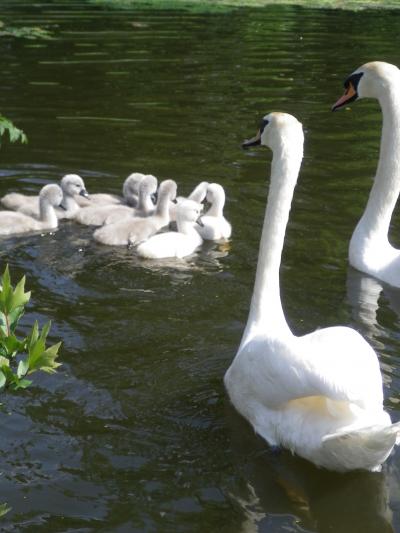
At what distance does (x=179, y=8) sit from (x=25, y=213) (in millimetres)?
19510

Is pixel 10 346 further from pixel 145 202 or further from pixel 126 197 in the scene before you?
pixel 126 197

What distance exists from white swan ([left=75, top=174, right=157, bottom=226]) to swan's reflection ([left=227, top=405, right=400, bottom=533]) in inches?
167

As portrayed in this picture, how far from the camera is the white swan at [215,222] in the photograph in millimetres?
8922

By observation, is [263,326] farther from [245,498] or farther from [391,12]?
[391,12]

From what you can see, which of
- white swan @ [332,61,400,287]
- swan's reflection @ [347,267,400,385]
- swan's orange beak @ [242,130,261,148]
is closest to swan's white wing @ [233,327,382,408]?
swan's reflection @ [347,267,400,385]

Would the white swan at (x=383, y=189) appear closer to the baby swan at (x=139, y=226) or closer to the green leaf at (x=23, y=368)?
the baby swan at (x=139, y=226)

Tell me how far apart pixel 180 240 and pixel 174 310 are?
4.61 feet

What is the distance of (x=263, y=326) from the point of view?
19.2 feet

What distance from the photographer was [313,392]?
15.3 feet

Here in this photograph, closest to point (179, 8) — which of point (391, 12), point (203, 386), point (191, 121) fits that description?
point (391, 12)

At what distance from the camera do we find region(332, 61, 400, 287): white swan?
27.2 ft

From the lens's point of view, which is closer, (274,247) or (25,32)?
(274,247)

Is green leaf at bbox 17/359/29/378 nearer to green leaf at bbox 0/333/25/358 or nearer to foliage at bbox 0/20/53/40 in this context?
green leaf at bbox 0/333/25/358

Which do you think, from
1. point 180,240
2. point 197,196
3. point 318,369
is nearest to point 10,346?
point 318,369
